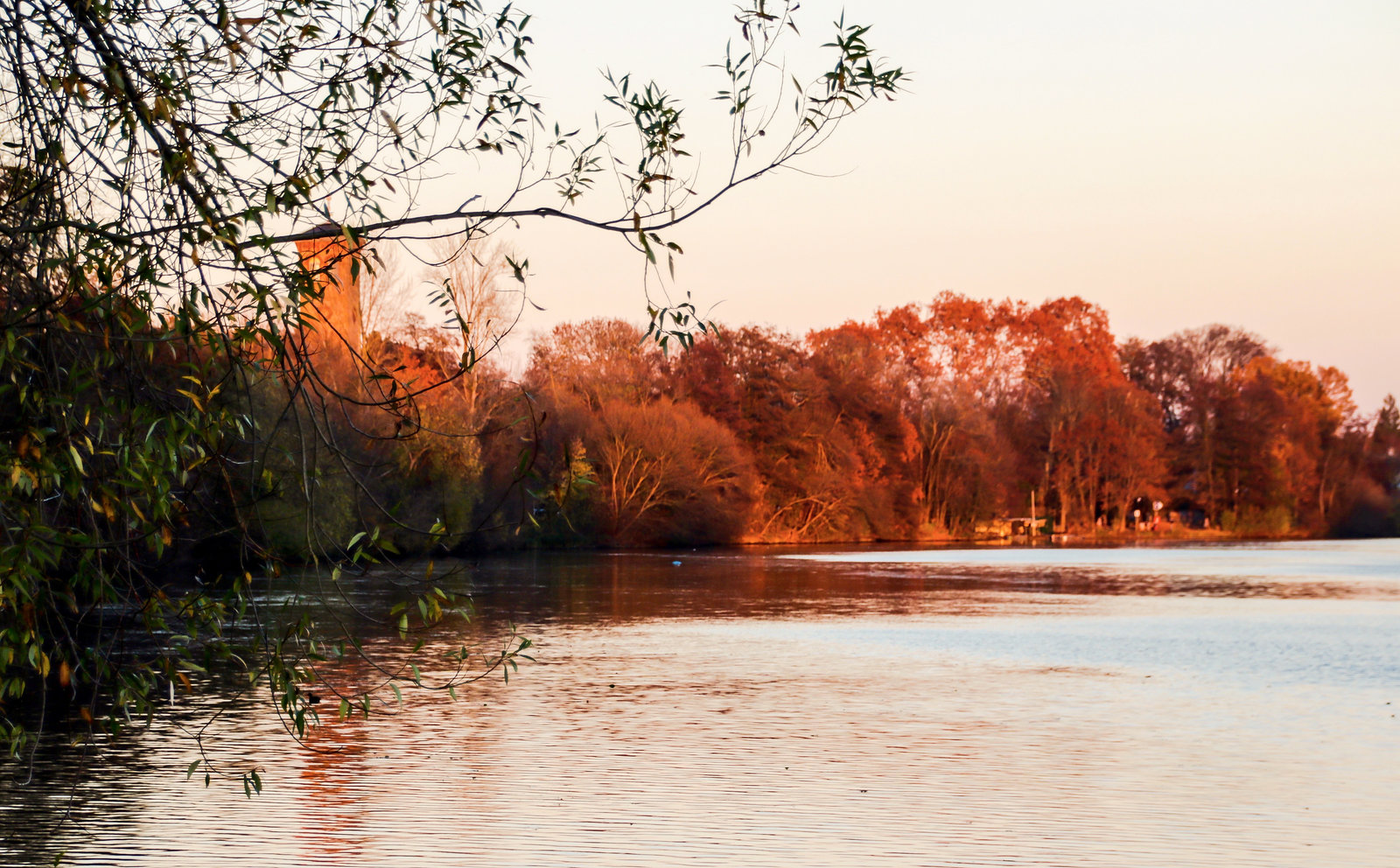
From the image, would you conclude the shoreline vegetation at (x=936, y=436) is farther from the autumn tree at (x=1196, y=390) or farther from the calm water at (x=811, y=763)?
the calm water at (x=811, y=763)

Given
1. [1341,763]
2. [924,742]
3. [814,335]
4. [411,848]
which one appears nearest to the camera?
[411,848]

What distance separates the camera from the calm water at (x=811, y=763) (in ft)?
24.8

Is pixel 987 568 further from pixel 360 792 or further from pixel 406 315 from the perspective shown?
pixel 360 792

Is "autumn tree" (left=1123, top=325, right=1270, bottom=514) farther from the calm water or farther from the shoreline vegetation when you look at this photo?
the calm water

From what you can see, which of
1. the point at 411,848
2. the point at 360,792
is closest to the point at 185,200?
the point at 411,848

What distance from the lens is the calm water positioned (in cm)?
755

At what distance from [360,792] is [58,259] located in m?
5.51

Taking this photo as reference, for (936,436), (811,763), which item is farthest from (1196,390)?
(811,763)

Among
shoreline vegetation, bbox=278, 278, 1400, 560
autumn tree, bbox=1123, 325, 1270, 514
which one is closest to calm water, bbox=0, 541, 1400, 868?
shoreline vegetation, bbox=278, 278, 1400, 560

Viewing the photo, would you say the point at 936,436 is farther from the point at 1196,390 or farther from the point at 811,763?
the point at 811,763

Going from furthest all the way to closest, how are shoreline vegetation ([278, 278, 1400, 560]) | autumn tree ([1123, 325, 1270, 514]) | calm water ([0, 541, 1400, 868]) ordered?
autumn tree ([1123, 325, 1270, 514]), shoreline vegetation ([278, 278, 1400, 560]), calm water ([0, 541, 1400, 868])

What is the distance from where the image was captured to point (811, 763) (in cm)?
988

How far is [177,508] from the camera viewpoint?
16.0ft

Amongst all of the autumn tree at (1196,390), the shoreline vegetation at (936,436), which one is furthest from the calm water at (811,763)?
the autumn tree at (1196,390)
